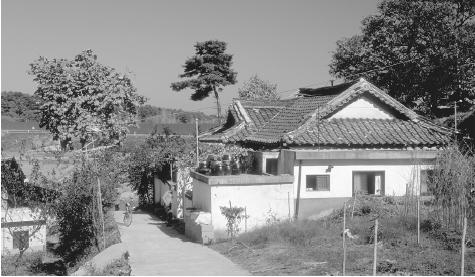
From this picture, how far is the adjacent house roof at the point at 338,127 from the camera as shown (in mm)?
19891

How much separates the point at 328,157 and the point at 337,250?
5.62 meters

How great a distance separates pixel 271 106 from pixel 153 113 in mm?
79910

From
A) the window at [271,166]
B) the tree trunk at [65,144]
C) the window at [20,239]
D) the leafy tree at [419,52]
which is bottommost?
the window at [20,239]

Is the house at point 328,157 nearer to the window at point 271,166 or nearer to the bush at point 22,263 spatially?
the window at point 271,166

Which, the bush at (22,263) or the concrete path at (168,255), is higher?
the concrete path at (168,255)

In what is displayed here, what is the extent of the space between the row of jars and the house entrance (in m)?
4.45

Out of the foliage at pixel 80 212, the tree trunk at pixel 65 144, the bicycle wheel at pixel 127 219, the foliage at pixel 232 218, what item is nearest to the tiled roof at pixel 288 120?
the foliage at pixel 232 218

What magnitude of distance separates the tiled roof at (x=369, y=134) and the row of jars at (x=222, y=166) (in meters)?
2.16

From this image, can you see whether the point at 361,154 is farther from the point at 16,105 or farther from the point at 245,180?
the point at 16,105

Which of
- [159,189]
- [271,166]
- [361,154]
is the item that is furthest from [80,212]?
[361,154]

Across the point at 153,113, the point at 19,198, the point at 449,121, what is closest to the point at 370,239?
the point at 19,198

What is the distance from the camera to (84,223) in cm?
1756

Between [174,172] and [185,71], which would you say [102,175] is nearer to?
[174,172]

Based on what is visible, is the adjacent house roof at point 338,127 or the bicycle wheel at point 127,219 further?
the bicycle wheel at point 127,219
